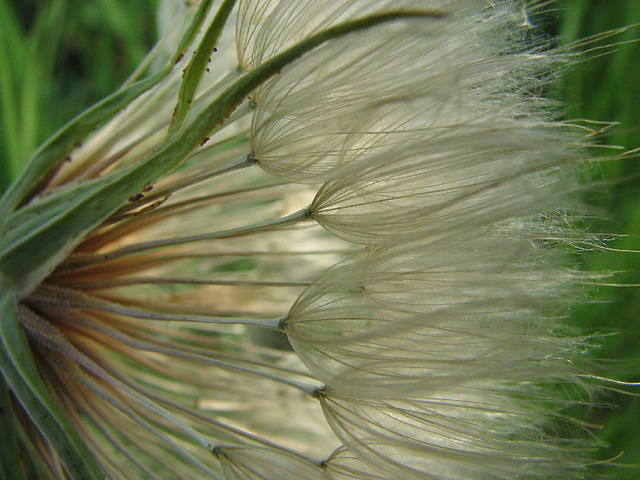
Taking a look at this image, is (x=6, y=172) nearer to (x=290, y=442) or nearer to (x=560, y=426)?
(x=290, y=442)

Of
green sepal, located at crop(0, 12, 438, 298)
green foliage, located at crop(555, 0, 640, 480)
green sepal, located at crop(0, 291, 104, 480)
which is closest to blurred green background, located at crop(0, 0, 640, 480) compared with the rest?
green foliage, located at crop(555, 0, 640, 480)

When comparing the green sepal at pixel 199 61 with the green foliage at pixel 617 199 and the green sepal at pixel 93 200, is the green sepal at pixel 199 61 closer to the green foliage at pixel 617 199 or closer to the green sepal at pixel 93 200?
the green sepal at pixel 93 200

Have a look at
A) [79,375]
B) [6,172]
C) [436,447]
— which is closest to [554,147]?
[436,447]

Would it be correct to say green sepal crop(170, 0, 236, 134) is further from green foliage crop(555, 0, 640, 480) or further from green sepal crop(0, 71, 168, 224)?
green foliage crop(555, 0, 640, 480)

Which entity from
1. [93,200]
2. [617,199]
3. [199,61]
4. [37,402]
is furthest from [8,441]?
[617,199]

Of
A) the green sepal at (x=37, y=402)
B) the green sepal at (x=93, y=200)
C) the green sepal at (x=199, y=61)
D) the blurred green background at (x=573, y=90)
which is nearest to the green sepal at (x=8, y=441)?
the green sepal at (x=37, y=402)

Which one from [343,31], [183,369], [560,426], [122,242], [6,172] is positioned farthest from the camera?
[6,172]

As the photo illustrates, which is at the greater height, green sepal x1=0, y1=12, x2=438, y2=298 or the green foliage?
green sepal x1=0, y1=12, x2=438, y2=298
